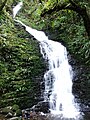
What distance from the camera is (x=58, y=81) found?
12.5 metres

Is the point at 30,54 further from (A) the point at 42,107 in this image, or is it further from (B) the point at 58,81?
(A) the point at 42,107

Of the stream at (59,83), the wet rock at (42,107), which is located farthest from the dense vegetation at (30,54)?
the stream at (59,83)

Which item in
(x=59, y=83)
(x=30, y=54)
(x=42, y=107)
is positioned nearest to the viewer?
(x=42, y=107)

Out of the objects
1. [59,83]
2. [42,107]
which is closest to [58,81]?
[59,83]

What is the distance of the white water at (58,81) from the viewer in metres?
11.3

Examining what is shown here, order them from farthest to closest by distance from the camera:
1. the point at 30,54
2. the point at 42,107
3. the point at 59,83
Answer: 1. the point at 30,54
2. the point at 59,83
3. the point at 42,107

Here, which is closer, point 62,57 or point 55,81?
point 55,81

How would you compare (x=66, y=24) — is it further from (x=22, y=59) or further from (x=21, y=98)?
(x=21, y=98)

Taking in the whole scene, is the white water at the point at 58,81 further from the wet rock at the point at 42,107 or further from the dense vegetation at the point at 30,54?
the dense vegetation at the point at 30,54

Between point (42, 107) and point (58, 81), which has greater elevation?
point (58, 81)

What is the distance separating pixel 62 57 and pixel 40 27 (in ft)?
18.5

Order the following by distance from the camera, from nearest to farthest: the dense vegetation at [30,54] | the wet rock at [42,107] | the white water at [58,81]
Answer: the dense vegetation at [30,54] → the wet rock at [42,107] → the white water at [58,81]

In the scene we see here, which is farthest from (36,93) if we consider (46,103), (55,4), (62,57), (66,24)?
(66,24)

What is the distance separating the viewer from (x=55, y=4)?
8.06 m
